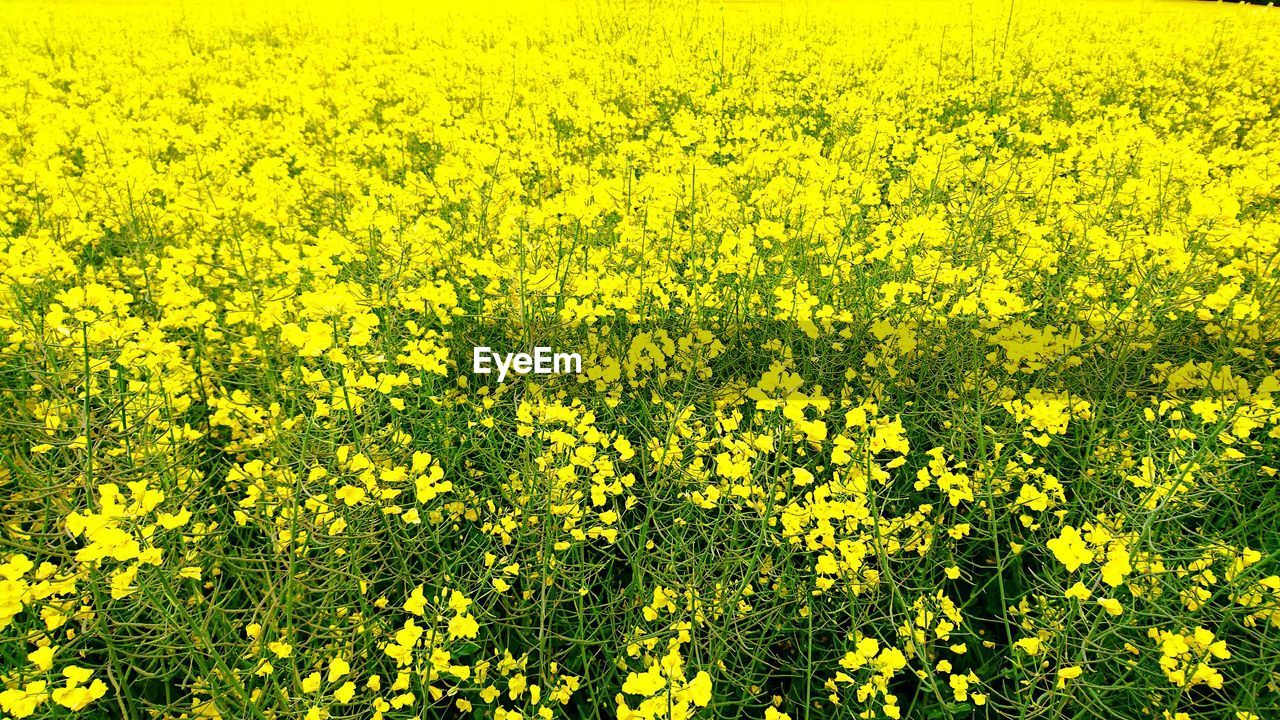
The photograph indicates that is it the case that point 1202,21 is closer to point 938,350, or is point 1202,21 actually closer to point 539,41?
point 539,41

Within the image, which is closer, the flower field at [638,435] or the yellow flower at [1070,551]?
the yellow flower at [1070,551]

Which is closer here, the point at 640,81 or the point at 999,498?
the point at 999,498

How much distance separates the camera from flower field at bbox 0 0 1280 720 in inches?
70.1

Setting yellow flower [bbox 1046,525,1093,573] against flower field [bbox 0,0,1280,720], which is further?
flower field [bbox 0,0,1280,720]

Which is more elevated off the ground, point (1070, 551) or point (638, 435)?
point (1070, 551)

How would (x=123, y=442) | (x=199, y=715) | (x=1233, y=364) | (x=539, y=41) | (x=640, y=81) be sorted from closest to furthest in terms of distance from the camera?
(x=199, y=715) → (x=123, y=442) → (x=1233, y=364) → (x=640, y=81) → (x=539, y=41)

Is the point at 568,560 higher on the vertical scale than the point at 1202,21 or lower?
lower

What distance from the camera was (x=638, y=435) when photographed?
276 cm

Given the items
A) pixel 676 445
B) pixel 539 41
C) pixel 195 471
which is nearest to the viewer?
pixel 195 471

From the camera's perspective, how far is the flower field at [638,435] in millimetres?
1780

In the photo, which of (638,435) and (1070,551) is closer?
(1070,551)

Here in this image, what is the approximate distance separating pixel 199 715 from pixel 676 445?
155cm

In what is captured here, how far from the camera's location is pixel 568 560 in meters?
2.21

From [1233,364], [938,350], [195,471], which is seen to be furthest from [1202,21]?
[195,471]
